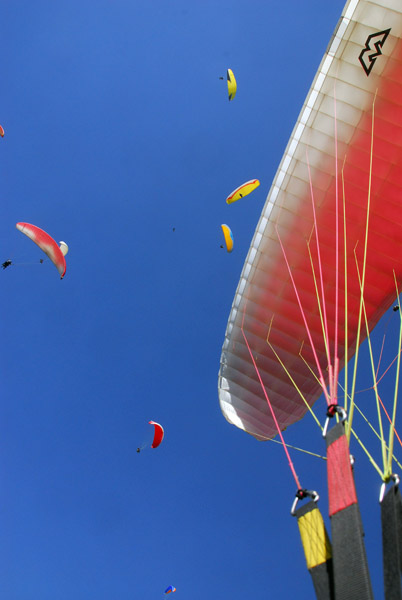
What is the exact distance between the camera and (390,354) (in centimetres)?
1988

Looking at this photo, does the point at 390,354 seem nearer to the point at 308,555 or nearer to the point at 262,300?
the point at 262,300

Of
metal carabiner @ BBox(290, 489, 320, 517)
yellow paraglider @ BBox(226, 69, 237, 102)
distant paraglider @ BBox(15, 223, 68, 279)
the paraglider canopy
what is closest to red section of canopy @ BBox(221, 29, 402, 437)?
metal carabiner @ BBox(290, 489, 320, 517)

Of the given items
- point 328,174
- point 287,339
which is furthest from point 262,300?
point 328,174

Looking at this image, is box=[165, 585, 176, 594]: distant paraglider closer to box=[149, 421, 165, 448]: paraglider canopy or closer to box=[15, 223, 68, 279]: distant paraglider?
box=[149, 421, 165, 448]: paraglider canopy

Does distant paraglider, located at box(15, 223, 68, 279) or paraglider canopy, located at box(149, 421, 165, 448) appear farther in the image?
paraglider canopy, located at box(149, 421, 165, 448)

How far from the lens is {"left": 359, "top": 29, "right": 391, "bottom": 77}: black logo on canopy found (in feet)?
24.7

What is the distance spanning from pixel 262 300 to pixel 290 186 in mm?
2536

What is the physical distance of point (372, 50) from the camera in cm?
768

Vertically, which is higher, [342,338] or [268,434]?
[342,338]

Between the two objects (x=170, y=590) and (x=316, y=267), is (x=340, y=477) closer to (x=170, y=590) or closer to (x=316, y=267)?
(x=316, y=267)

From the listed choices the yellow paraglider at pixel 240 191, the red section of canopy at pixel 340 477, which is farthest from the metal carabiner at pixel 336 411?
the yellow paraglider at pixel 240 191

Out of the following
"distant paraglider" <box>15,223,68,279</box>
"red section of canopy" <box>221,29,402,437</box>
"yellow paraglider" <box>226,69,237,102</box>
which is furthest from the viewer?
"yellow paraglider" <box>226,69,237,102</box>

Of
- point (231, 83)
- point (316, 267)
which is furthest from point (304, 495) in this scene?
point (231, 83)

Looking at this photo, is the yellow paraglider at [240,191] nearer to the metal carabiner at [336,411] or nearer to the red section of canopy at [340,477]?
the metal carabiner at [336,411]
